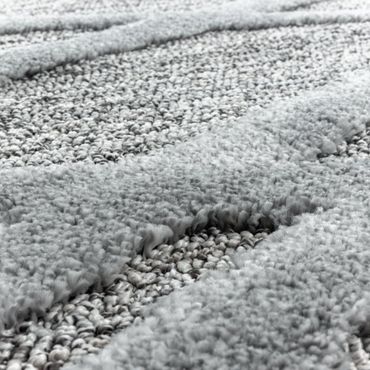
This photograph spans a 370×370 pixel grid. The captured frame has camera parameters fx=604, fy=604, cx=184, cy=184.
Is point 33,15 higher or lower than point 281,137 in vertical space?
higher

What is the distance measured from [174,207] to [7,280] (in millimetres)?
196

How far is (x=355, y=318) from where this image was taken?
479 millimetres

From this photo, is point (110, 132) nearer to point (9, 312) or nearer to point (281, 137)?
point (281, 137)

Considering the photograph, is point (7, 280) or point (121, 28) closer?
point (7, 280)

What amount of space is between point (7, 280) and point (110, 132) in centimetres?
38

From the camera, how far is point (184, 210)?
651 mm

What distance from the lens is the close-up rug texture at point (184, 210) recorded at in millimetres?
469

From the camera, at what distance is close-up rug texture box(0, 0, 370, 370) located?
469 millimetres

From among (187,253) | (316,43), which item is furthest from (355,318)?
(316,43)

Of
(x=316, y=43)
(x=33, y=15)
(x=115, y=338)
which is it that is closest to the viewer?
(x=115, y=338)

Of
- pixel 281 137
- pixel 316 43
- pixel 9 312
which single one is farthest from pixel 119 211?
pixel 316 43

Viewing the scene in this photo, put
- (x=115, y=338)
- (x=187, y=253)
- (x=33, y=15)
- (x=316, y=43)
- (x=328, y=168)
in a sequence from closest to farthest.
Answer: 1. (x=115, y=338)
2. (x=187, y=253)
3. (x=328, y=168)
4. (x=316, y=43)
5. (x=33, y=15)

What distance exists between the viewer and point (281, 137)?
0.82m

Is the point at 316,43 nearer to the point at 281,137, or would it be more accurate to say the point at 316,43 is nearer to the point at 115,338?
the point at 281,137
